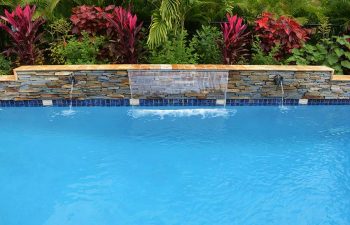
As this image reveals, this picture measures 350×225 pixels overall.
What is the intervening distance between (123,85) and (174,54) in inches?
47.3

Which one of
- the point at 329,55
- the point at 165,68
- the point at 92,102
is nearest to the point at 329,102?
the point at 329,55

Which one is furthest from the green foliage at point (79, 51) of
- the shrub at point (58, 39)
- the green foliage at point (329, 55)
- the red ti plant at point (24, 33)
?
the green foliage at point (329, 55)

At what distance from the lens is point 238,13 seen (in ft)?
27.5

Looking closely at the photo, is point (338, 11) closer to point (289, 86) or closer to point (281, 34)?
point (281, 34)

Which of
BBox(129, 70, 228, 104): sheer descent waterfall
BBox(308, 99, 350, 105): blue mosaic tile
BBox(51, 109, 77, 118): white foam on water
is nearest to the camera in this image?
BBox(51, 109, 77, 118): white foam on water

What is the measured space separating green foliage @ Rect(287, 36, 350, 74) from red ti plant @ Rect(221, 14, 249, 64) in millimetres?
1001

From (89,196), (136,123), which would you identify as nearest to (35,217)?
(89,196)

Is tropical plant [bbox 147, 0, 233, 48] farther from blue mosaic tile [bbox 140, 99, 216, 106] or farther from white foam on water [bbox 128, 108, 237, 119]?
white foam on water [bbox 128, 108, 237, 119]

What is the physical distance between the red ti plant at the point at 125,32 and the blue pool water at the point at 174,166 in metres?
1.13

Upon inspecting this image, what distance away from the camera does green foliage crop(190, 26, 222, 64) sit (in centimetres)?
750

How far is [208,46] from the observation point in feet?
24.6

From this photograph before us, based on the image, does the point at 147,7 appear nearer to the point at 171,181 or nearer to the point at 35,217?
the point at 171,181

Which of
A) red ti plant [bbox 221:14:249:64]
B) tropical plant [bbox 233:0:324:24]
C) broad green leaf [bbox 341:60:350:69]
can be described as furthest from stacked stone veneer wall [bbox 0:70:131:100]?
broad green leaf [bbox 341:60:350:69]

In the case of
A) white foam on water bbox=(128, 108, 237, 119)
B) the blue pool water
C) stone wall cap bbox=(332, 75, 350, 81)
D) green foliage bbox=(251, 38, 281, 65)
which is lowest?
the blue pool water
